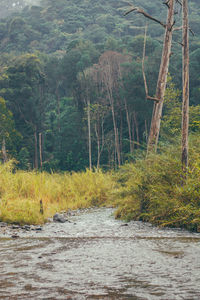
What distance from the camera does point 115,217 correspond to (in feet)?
28.2

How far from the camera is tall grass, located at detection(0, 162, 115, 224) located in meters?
7.72

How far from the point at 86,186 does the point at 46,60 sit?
37.7 m

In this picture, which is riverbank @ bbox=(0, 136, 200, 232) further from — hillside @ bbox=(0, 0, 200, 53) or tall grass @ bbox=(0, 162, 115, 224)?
hillside @ bbox=(0, 0, 200, 53)

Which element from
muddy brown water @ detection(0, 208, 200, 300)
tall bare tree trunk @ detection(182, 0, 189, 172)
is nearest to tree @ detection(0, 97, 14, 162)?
tall bare tree trunk @ detection(182, 0, 189, 172)

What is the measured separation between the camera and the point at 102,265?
163 inches

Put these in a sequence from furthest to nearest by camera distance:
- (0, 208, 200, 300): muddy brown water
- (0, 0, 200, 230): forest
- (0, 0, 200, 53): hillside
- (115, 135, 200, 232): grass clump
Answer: (0, 0, 200, 53): hillside
(0, 0, 200, 230): forest
(115, 135, 200, 232): grass clump
(0, 208, 200, 300): muddy brown water

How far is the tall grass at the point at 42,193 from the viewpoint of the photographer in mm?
7723

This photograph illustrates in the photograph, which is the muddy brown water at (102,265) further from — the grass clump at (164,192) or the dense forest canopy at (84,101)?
the dense forest canopy at (84,101)

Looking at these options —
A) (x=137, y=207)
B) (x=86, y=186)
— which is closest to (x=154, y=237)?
(x=137, y=207)

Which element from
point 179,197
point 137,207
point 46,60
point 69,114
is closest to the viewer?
point 179,197

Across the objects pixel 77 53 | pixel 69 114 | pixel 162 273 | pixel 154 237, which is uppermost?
pixel 77 53

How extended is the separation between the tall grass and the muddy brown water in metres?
1.02

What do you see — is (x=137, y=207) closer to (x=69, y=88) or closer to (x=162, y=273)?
Answer: (x=162, y=273)

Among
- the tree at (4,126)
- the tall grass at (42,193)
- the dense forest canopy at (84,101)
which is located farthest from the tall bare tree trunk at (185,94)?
the tree at (4,126)
